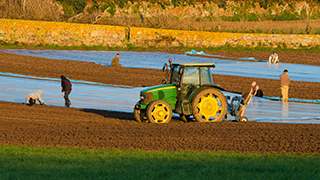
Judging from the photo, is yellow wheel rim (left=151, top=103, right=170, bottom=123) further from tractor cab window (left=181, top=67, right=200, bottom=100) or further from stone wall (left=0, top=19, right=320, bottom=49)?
stone wall (left=0, top=19, right=320, bottom=49)

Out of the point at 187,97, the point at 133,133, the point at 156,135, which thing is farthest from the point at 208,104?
the point at 133,133

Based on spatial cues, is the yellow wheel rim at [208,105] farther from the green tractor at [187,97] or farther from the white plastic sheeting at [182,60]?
the white plastic sheeting at [182,60]

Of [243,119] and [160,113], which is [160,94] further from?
[243,119]

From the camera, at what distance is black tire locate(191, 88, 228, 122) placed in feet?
41.9

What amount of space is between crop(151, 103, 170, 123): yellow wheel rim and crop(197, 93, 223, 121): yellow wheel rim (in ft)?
3.34

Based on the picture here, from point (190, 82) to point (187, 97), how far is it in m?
0.47

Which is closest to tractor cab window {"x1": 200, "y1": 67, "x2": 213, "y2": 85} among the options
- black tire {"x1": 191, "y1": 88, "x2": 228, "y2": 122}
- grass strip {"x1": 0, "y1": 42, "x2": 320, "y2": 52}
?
black tire {"x1": 191, "y1": 88, "x2": 228, "y2": 122}

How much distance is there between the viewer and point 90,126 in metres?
12.7

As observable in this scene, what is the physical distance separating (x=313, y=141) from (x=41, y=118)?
8728 mm

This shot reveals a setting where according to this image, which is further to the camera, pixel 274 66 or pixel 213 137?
pixel 274 66

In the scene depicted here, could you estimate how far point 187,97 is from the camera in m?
13.0

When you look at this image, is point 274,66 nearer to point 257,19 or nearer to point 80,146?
point 80,146

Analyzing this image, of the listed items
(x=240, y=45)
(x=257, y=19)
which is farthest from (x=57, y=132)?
(x=257, y=19)

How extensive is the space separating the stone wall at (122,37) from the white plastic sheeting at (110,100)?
576 inches
